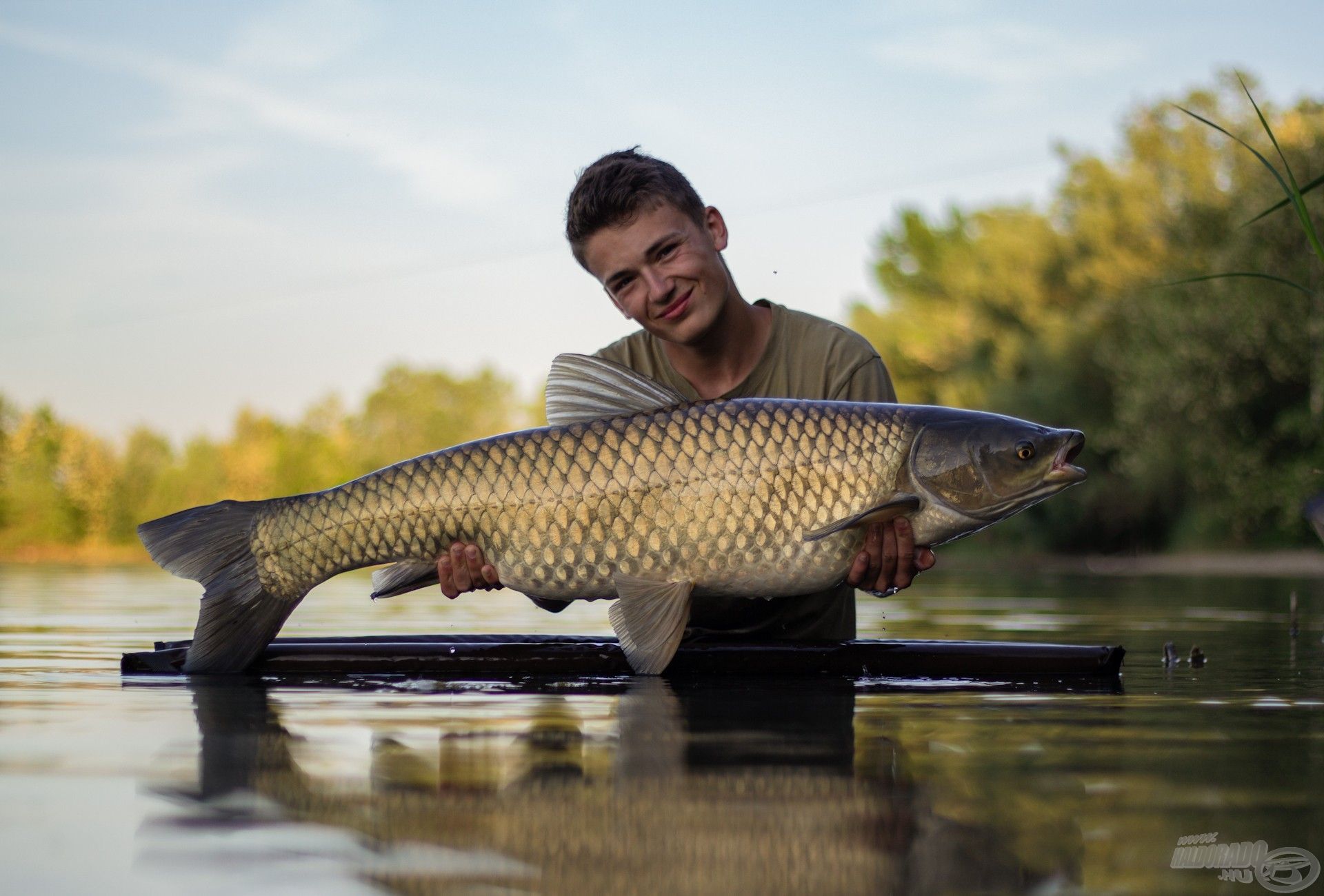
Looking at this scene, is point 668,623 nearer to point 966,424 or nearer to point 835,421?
point 835,421

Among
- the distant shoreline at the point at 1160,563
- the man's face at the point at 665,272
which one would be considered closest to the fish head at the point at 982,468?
the man's face at the point at 665,272

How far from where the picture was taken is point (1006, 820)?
2.03 metres

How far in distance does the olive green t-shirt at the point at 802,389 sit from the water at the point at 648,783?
0.82 metres

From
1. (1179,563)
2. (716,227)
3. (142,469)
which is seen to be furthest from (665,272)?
(142,469)

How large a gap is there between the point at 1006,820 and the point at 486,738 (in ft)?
3.87

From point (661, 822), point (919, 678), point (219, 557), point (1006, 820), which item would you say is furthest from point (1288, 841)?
point (219, 557)

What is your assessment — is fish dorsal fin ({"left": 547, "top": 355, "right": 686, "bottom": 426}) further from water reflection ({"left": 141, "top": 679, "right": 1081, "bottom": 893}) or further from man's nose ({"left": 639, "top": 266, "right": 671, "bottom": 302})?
water reflection ({"left": 141, "top": 679, "right": 1081, "bottom": 893})

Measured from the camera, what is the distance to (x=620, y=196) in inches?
189

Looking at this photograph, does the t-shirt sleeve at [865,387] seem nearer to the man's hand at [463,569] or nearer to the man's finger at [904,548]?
the man's finger at [904,548]

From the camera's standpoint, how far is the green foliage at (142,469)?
2418 inches

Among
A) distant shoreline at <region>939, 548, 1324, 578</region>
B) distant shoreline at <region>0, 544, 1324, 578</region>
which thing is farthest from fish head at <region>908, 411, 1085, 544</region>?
distant shoreline at <region>0, 544, 1324, 578</region>

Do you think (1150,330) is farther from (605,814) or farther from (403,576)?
(605,814)

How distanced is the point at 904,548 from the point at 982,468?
0.92ft

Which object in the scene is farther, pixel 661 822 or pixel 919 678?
pixel 919 678
